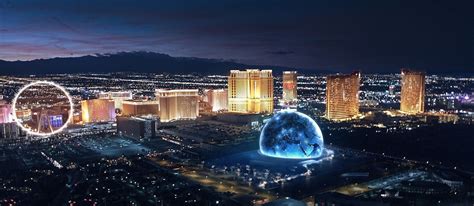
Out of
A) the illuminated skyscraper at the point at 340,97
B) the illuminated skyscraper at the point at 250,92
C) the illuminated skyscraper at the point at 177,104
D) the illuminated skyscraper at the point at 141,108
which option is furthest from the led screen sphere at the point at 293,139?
the illuminated skyscraper at the point at 250,92

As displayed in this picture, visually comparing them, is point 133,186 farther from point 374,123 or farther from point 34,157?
point 374,123

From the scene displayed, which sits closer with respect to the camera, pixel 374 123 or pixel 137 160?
pixel 137 160

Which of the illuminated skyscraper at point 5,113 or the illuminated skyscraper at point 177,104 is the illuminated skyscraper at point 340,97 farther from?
the illuminated skyscraper at point 5,113

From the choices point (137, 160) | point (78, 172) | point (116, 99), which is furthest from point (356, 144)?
point (116, 99)

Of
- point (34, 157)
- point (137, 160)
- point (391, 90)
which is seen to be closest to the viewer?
point (137, 160)

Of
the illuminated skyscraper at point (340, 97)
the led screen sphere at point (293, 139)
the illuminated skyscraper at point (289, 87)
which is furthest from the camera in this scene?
the illuminated skyscraper at point (289, 87)

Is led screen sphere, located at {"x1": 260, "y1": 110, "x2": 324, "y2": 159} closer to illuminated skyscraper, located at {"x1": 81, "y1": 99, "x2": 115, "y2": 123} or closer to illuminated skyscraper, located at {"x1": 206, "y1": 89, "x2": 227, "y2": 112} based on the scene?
illuminated skyscraper, located at {"x1": 81, "y1": 99, "x2": 115, "y2": 123}
